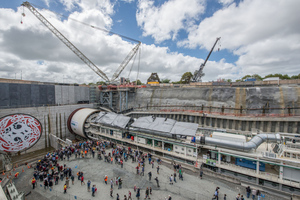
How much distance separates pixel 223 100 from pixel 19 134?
4618 cm

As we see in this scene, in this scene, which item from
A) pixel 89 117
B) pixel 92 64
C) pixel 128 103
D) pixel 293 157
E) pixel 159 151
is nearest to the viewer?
pixel 293 157

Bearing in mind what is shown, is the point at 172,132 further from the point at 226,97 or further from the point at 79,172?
the point at 226,97

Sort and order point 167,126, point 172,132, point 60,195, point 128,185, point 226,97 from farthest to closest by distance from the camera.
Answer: point 226,97 < point 167,126 < point 172,132 < point 128,185 < point 60,195

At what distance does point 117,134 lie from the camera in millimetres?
27922

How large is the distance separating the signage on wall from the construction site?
14 cm

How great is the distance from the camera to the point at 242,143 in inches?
672

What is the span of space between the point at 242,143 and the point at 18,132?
40417mm

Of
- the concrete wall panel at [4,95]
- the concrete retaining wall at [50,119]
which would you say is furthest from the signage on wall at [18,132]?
the concrete wall panel at [4,95]

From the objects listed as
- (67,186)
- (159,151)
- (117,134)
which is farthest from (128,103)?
(67,186)

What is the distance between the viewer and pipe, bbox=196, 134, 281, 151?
16.7 meters

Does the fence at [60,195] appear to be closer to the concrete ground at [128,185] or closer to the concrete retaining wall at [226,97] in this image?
the concrete ground at [128,185]

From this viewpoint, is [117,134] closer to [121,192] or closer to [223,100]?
[121,192]

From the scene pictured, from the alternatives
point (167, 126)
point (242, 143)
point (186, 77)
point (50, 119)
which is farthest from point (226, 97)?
point (186, 77)

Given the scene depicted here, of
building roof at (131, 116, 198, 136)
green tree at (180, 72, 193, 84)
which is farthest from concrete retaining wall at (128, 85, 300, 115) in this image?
green tree at (180, 72, 193, 84)
